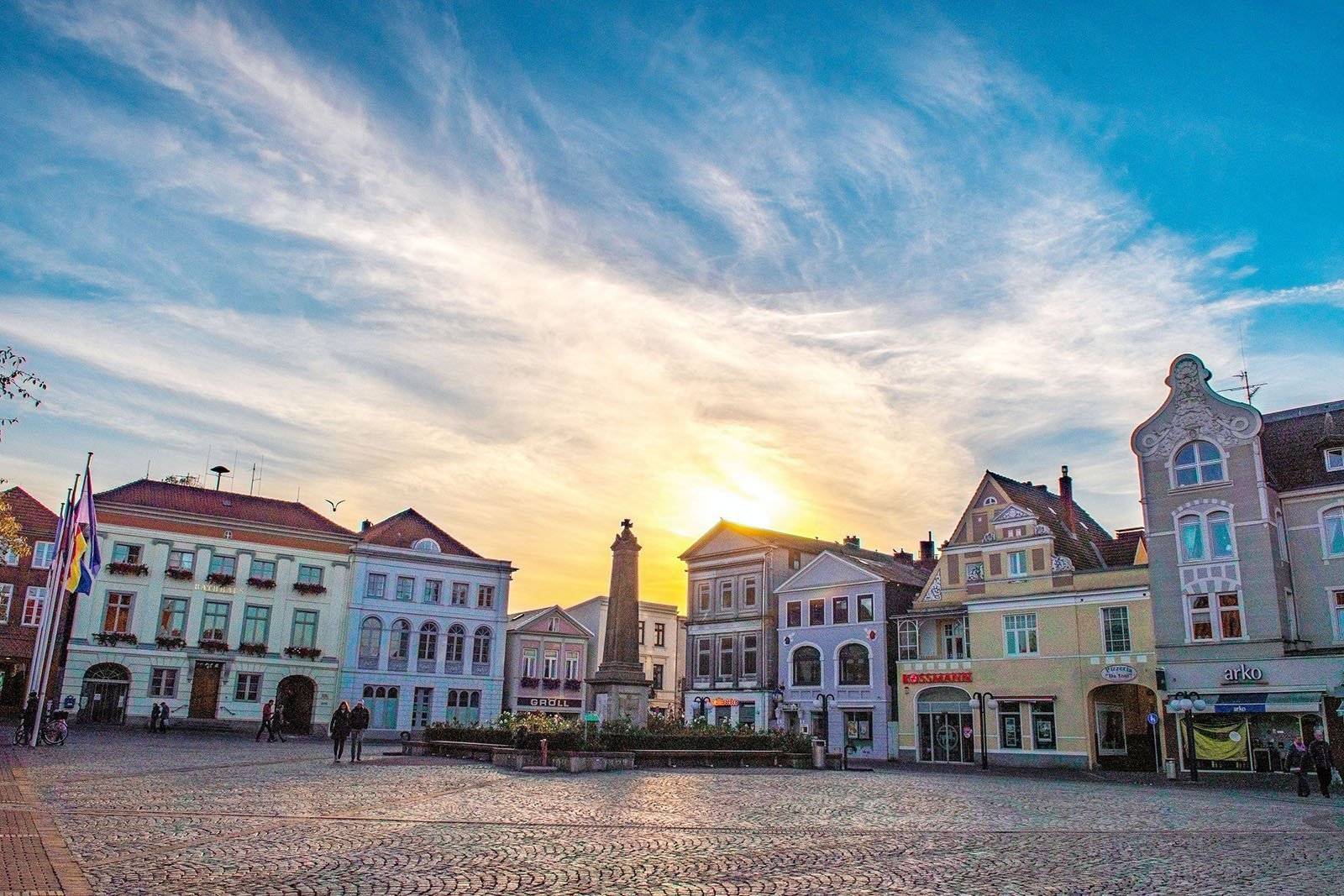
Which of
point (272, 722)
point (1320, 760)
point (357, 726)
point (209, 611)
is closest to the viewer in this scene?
point (1320, 760)

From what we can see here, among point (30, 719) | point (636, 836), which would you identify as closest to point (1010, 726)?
point (636, 836)

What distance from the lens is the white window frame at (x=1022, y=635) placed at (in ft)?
148

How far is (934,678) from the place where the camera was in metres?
48.5

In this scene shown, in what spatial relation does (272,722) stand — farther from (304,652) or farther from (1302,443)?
(1302,443)

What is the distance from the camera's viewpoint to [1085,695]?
4272cm

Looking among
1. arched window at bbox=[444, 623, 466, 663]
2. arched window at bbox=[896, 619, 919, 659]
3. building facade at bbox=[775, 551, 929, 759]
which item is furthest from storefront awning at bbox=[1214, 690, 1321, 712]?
arched window at bbox=[444, 623, 466, 663]

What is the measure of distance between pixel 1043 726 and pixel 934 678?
18.9 feet

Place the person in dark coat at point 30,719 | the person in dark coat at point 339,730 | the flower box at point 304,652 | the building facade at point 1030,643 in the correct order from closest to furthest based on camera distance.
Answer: the person in dark coat at point 339,730 < the person in dark coat at point 30,719 < the building facade at point 1030,643 < the flower box at point 304,652

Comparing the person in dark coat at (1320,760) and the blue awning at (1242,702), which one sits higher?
the blue awning at (1242,702)

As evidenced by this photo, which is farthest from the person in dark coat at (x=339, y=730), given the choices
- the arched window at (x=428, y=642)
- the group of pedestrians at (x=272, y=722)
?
the arched window at (x=428, y=642)

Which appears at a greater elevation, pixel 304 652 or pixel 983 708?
pixel 304 652

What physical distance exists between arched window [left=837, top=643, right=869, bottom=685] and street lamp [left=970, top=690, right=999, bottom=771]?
7099 millimetres

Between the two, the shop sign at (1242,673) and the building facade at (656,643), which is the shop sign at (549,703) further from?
the shop sign at (1242,673)

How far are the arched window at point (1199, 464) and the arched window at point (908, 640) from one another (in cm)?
1493
